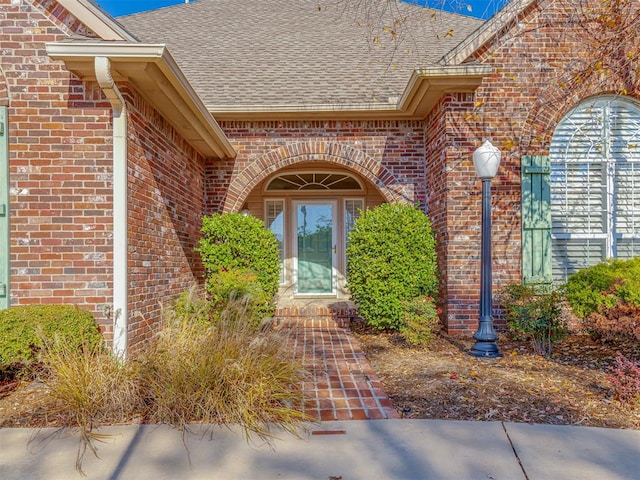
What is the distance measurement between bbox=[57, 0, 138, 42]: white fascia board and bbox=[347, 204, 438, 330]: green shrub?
3976mm

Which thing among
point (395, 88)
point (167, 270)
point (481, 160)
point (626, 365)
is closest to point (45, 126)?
point (167, 270)

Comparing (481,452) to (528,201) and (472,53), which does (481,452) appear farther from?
(472,53)

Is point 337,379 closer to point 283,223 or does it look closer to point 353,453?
point 353,453

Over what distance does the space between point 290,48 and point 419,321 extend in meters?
6.59

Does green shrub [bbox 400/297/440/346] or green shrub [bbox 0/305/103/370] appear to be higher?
green shrub [bbox 0/305/103/370]

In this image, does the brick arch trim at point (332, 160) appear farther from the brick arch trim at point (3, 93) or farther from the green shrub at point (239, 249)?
the brick arch trim at point (3, 93)

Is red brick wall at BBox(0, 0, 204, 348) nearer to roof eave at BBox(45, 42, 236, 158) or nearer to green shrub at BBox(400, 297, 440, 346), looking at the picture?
roof eave at BBox(45, 42, 236, 158)

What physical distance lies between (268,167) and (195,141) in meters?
1.46

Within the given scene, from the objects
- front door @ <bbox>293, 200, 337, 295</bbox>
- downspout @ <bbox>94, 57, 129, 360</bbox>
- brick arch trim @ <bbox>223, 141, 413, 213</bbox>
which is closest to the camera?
downspout @ <bbox>94, 57, 129, 360</bbox>

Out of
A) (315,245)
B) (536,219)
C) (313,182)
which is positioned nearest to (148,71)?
(313,182)

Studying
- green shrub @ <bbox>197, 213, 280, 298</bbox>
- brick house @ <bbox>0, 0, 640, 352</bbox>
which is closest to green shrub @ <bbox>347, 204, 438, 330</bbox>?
brick house @ <bbox>0, 0, 640, 352</bbox>

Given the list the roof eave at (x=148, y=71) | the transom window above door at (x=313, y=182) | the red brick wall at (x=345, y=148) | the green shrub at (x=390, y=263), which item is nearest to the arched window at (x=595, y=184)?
the green shrub at (x=390, y=263)

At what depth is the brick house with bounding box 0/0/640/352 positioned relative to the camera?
4688 millimetres

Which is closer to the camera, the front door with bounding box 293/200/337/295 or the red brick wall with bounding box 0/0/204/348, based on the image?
the red brick wall with bounding box 0/0/204/348
